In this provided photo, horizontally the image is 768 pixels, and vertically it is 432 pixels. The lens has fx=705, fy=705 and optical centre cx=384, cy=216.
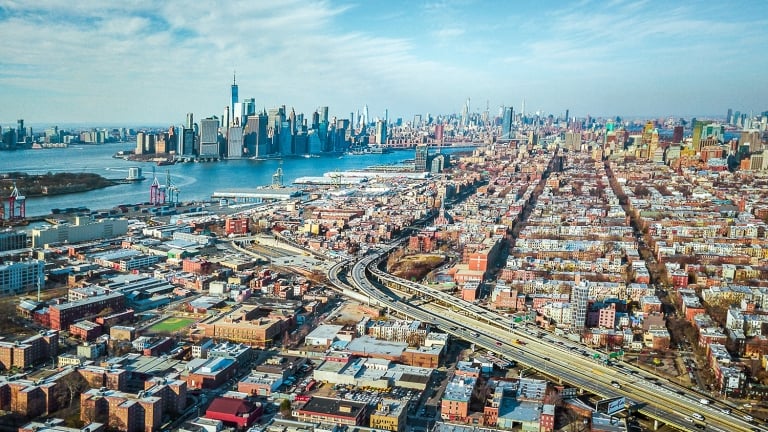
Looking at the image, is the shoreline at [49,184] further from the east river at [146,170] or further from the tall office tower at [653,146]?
the tall office tower at [653,146]

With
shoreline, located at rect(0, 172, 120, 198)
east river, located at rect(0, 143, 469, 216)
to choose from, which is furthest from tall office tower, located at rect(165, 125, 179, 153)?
shoreline, located at rect(0, 172, 120, 198)

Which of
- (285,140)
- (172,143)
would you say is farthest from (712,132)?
(172,143)

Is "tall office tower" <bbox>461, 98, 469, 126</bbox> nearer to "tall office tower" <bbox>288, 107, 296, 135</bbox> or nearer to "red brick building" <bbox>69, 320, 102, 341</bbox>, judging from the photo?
"tall office tower" <bbox>288, 107, 296, 135</bbox>

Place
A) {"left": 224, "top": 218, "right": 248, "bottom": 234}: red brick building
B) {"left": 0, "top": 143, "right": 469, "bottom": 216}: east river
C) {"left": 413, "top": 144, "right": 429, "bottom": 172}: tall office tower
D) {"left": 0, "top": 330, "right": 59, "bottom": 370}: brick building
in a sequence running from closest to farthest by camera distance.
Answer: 1. {"left": 0, "top": 330, "right": 59, "bottom": 370}: brick building
2. {"left": 224, "top": 218, "right": 248, "bottom": 234}: red brick building
3. {"left": 0, "top": 143, "right": 469, "bottom": 216}: east river
4. {"left": 413, "top": 144, "right": 429, "bottom": 172}: tall office tower

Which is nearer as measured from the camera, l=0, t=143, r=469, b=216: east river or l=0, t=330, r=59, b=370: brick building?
l=0, t=330, r=59, b=370: brick building

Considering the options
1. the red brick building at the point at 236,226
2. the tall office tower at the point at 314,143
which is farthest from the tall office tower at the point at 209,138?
the red brick building at the point at 236,226

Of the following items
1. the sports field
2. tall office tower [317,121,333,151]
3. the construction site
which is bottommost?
the sports field
